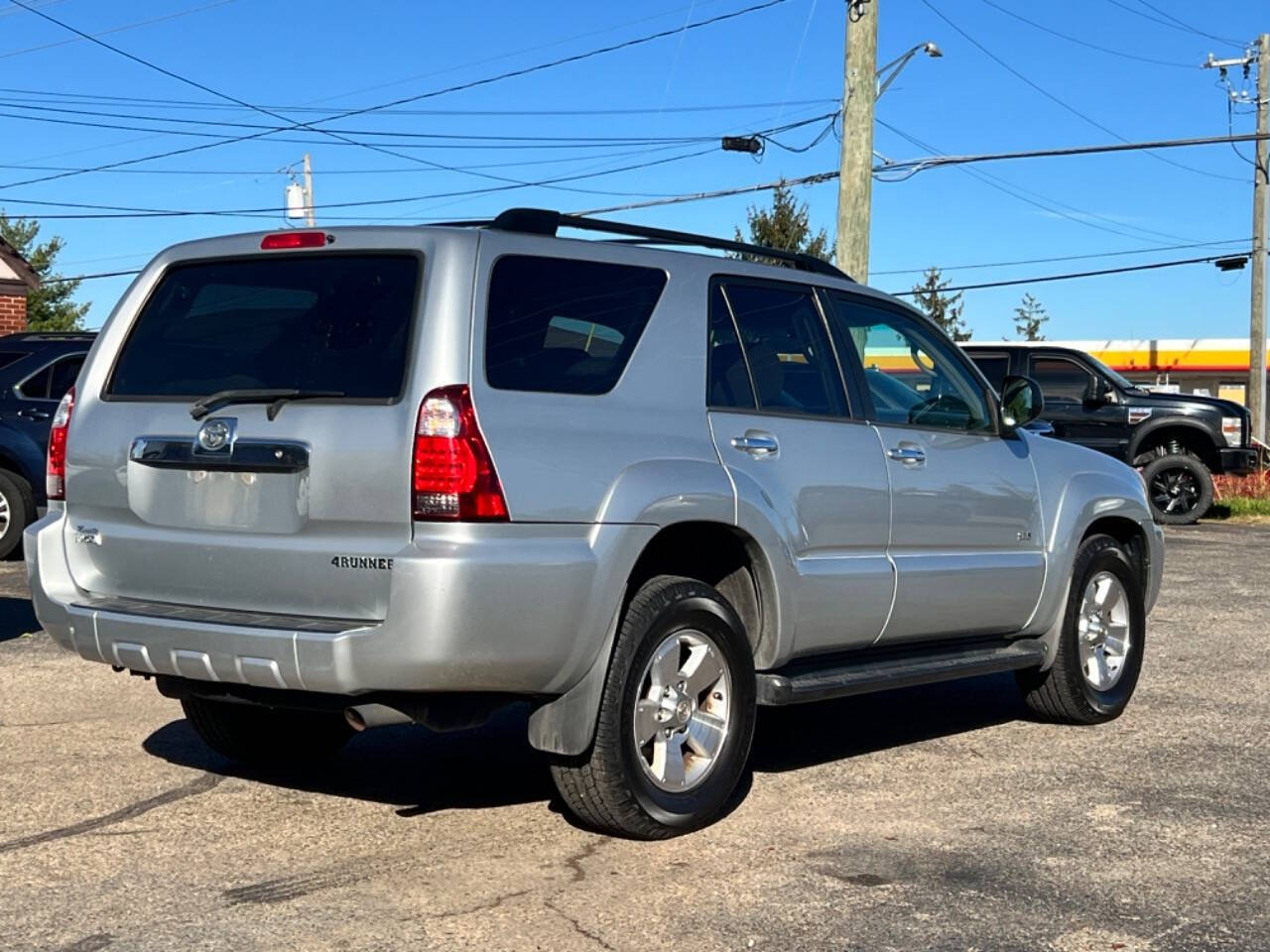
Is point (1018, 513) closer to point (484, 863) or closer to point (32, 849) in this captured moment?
point (484, 863)

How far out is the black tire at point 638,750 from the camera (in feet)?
17.3

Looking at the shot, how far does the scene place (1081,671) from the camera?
7.54 m

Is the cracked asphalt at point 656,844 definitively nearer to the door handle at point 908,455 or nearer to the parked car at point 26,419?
the door handle at point 908,455

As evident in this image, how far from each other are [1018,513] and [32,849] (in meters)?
4.04

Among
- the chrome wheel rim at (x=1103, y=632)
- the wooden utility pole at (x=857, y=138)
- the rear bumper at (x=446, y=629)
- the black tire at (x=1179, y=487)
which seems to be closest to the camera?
the rear bumper at (x=446, y=629)

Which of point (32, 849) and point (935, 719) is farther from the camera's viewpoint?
point (935, 719)

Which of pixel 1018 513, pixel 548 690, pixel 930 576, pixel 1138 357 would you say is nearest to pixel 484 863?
pixel 548 690

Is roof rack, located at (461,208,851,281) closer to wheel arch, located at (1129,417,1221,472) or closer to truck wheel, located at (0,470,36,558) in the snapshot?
truck wheel, located at (0,470,36,558)

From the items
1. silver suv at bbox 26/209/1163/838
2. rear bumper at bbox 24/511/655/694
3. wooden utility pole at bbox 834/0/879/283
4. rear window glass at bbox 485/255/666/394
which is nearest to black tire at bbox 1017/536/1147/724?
silver suv at bbox 26/209/1163/838

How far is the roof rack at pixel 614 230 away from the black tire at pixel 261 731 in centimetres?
194

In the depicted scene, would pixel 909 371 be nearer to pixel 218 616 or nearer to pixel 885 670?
pixel 885 670

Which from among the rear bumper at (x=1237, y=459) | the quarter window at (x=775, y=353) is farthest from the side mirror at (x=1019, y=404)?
the rear bumper at (x=1237, y=459)

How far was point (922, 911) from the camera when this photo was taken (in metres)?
4.70

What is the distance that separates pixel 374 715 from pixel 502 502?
29.5 inches
